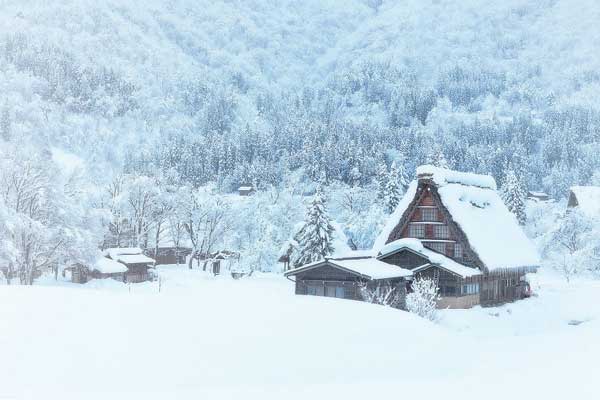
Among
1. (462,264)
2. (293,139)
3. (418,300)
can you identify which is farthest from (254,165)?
(418,300)

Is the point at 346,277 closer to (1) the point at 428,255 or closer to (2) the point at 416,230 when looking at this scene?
(1) the point at 428,255

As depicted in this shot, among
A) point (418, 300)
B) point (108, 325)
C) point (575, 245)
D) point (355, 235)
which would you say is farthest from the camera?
point (355, 235)

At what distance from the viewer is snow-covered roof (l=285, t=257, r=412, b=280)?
37.7 m

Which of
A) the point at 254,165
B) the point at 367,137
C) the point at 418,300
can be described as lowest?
the point at 418,300

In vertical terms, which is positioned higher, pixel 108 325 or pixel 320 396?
pixel 108 325

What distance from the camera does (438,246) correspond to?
44969 millimetres

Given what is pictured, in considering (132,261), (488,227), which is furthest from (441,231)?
(132,261)

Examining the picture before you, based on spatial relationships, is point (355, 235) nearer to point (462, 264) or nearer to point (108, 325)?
point (462, 264)

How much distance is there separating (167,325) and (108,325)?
81cm

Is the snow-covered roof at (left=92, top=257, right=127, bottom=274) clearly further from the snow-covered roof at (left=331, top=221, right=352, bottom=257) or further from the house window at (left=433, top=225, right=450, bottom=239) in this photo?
the house window at (left=433, top=225, right=450, bottom=239)

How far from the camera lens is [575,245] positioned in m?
66.4

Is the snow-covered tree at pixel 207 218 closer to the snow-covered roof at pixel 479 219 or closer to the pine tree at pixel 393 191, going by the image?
the pine tree at pixel 393 191

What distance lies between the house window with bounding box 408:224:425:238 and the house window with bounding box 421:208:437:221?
0.63m

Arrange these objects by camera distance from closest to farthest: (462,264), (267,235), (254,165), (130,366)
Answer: (130,366) → (462,264) → (267,235) → (254,165)
